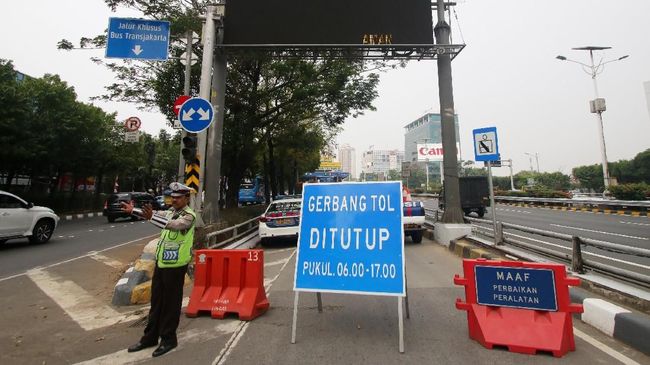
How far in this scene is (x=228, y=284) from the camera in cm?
507

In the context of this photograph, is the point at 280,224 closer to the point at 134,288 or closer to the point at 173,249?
the point at 134,288

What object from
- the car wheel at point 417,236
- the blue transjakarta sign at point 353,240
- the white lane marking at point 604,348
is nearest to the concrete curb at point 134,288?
the blue transjakarta sign at point 353,240

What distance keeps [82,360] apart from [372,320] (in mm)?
3270

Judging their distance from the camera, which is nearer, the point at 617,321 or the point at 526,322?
the point at 526,322

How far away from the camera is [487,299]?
4.03 metres

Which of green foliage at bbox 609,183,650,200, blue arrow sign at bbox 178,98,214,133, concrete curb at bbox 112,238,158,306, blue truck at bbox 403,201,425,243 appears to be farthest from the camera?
green foliage at bbox 609,183,650,200

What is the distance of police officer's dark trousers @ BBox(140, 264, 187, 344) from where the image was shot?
3.91 m

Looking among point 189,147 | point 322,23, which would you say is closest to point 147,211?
point 189,147

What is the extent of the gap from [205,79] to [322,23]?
13.8ft

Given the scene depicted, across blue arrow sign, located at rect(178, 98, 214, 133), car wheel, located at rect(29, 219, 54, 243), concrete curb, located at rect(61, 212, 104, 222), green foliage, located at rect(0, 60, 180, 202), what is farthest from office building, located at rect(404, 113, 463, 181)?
blue arrow sign, located at rect(178, 98, 214, 133)

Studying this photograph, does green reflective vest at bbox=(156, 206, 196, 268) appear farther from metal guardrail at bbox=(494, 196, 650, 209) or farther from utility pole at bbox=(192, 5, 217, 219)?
metal guardrail at bbox=(494, 196, 650, 209)

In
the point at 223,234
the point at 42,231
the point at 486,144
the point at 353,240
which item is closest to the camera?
the point at 353,240

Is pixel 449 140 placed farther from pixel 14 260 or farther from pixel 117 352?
pixel 14 260

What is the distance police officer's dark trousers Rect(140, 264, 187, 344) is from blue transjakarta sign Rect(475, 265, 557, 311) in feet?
11.3
